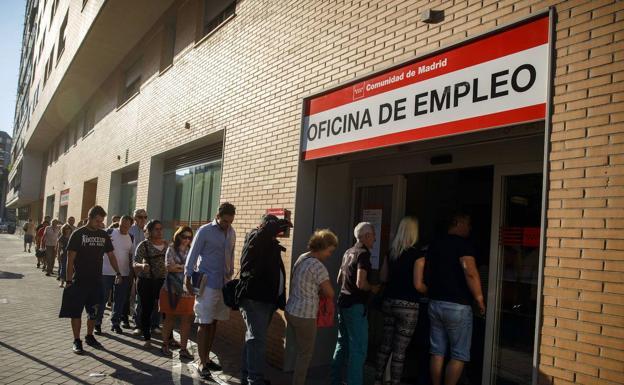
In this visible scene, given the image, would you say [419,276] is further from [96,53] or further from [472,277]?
[96,53]

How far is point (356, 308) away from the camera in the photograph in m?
4.72

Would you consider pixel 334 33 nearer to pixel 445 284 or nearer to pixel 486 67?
pixel 486 67

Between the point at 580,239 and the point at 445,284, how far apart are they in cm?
133

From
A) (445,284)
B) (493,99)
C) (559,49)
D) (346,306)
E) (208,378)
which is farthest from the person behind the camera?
(208,378)

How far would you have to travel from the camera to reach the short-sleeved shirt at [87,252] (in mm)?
6375

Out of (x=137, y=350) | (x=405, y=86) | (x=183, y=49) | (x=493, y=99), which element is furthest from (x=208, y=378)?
(x=183, y=49)

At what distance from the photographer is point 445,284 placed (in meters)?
4.34

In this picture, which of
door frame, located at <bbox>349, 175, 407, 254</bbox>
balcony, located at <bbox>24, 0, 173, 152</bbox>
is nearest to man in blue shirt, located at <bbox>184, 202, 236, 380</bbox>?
door frame, located at <bbox>349, 175, 407, 254</bbox>

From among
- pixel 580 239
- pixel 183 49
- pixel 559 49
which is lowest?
pixel 580 239

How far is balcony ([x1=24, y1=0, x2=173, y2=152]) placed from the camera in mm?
12273

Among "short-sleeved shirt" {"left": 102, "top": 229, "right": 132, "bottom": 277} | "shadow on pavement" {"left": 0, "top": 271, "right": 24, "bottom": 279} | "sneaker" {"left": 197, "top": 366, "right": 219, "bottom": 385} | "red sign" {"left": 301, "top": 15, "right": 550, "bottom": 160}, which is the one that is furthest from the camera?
"shadow on pavement" {"left": 0, "top": 271, "right": 24, "bottom": 279}

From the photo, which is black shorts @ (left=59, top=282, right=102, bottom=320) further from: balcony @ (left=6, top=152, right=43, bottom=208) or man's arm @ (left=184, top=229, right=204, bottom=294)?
balcony @ (left=6, top=152, right=43, bottom=208)

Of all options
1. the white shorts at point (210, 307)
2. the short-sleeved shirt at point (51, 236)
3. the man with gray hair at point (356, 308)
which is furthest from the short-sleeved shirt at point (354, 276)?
the short-sleeved shirt at point (51, 236)

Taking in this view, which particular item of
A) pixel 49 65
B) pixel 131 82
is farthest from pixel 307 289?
pixel 49 65
